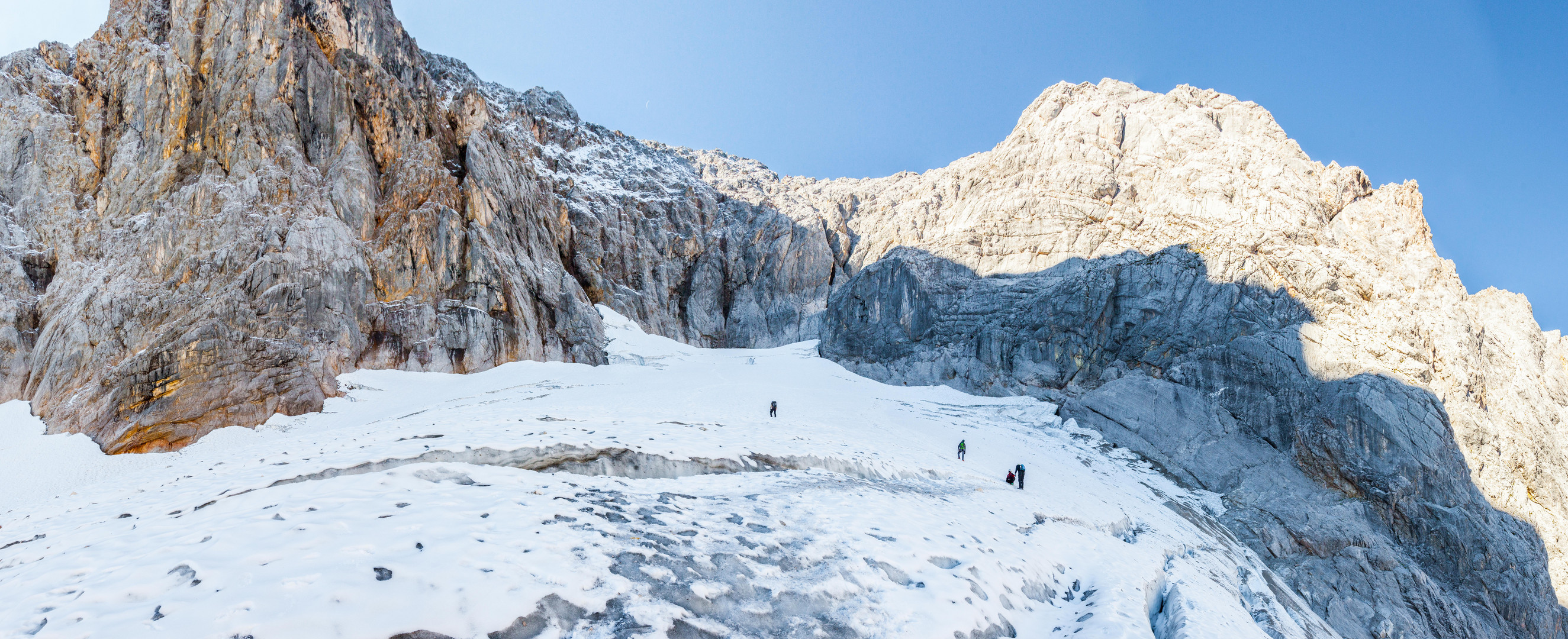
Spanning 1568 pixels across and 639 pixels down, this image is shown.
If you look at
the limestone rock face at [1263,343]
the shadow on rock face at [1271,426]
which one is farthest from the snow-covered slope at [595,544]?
the limestone rock face at [1263,343]

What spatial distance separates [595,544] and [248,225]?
122 feet

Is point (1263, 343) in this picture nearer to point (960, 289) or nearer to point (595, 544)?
point (960, 289)

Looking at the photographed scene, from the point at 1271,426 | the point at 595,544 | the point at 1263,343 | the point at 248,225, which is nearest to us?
the point at 595,544

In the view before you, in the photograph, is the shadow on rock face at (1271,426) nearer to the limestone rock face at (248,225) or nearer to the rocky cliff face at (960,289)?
the rocky cliff face at (960,289)

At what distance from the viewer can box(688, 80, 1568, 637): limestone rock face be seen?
20.4 meters

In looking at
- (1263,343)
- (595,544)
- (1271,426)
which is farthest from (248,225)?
(1263,343)

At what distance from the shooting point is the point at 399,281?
35062mm

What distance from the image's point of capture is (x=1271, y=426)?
83.7 ft

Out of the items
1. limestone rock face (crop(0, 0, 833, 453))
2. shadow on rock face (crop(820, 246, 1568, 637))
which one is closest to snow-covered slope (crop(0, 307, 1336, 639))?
limestone rock face (crop(0, 0, 833, 453))

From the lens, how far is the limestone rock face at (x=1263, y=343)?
66.9ft

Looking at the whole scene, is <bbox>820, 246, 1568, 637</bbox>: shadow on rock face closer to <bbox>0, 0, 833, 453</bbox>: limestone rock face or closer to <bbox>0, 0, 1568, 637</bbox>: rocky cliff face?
<bbox>0, 0, 1568, 637</bbox>: rocky cliff face

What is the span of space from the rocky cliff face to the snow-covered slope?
925 centimetres

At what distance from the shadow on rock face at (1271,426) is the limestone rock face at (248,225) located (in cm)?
3225

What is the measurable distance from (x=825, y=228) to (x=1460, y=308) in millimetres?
54481
